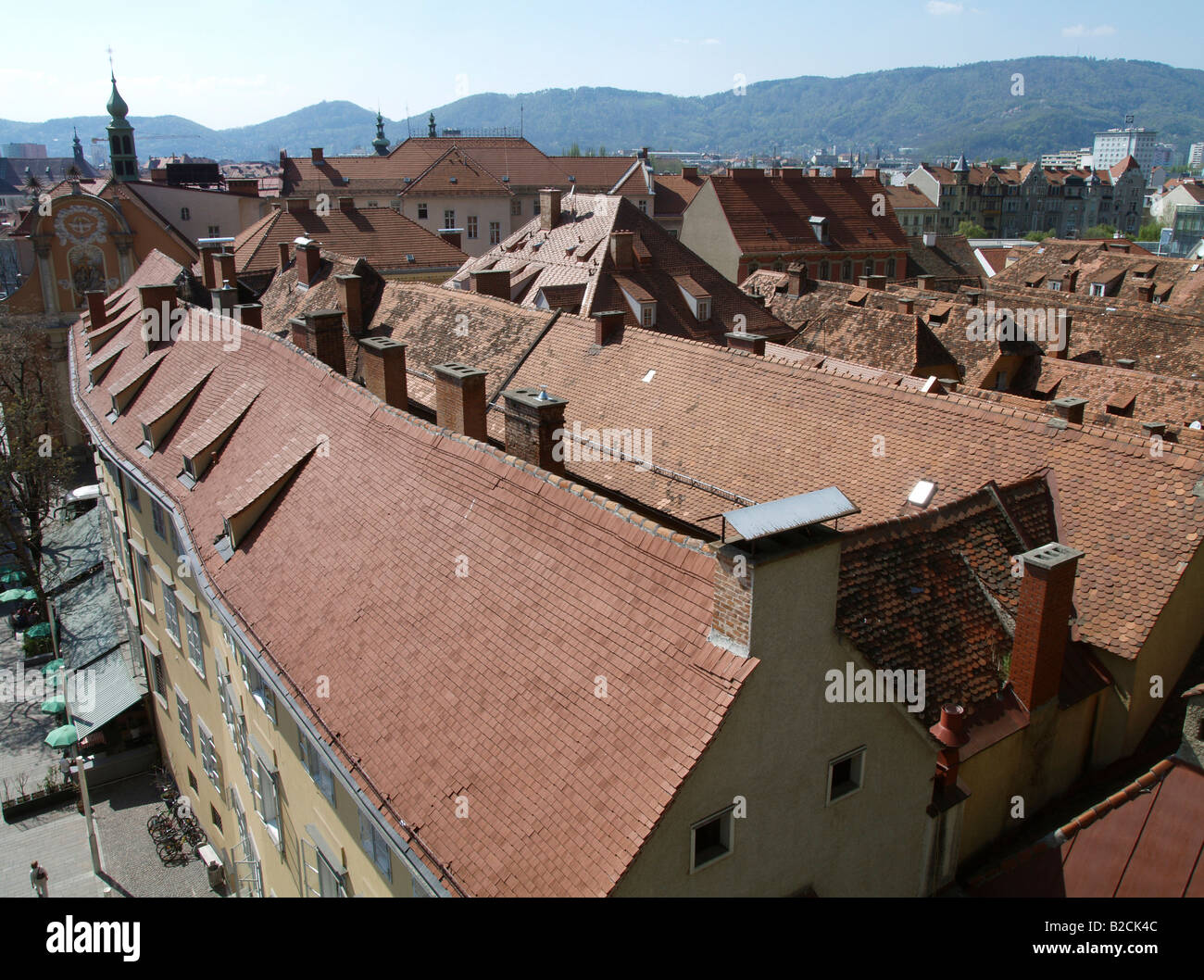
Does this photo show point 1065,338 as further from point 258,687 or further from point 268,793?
point 268,793

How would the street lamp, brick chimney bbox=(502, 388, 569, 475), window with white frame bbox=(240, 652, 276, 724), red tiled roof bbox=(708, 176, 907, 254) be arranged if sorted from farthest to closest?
red tiled roof bbox=(708, 176, 907, 254), the street lamp, brick chimney bbox=(502, 388, 569, 475), window with white frame bbox=(240, 652, 276, 724)

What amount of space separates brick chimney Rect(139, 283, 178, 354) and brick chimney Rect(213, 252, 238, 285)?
6.82 metres

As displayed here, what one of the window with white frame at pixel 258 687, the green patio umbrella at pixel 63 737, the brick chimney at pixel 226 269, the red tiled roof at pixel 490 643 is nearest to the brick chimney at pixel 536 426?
the red tiled roof at pixel 490 643

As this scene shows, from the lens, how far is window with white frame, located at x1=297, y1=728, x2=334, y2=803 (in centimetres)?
1233

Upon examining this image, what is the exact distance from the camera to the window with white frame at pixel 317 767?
40.5 ft

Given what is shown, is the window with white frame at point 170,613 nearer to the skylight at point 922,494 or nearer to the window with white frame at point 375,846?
the window with white frame at point 375,846

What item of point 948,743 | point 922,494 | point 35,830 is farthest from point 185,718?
point 948,743

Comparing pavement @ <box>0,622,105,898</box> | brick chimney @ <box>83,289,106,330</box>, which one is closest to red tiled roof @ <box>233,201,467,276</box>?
brick chimney @ <box>83,289,106,330</box>

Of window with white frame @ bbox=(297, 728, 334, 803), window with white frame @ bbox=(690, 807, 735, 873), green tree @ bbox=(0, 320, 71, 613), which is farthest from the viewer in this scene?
green tree @ bbox=(0, 320, 71, 613)

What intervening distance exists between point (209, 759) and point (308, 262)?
69.6 ft

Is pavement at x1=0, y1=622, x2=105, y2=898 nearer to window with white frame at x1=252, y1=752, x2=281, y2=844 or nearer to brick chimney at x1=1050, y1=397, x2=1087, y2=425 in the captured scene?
window with white frame at x1=252, y1=752, x2=281, y2=844

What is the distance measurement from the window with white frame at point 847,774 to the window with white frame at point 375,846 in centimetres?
507

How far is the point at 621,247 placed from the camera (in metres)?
35.7

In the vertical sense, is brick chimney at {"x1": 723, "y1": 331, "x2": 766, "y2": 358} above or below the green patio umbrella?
above
